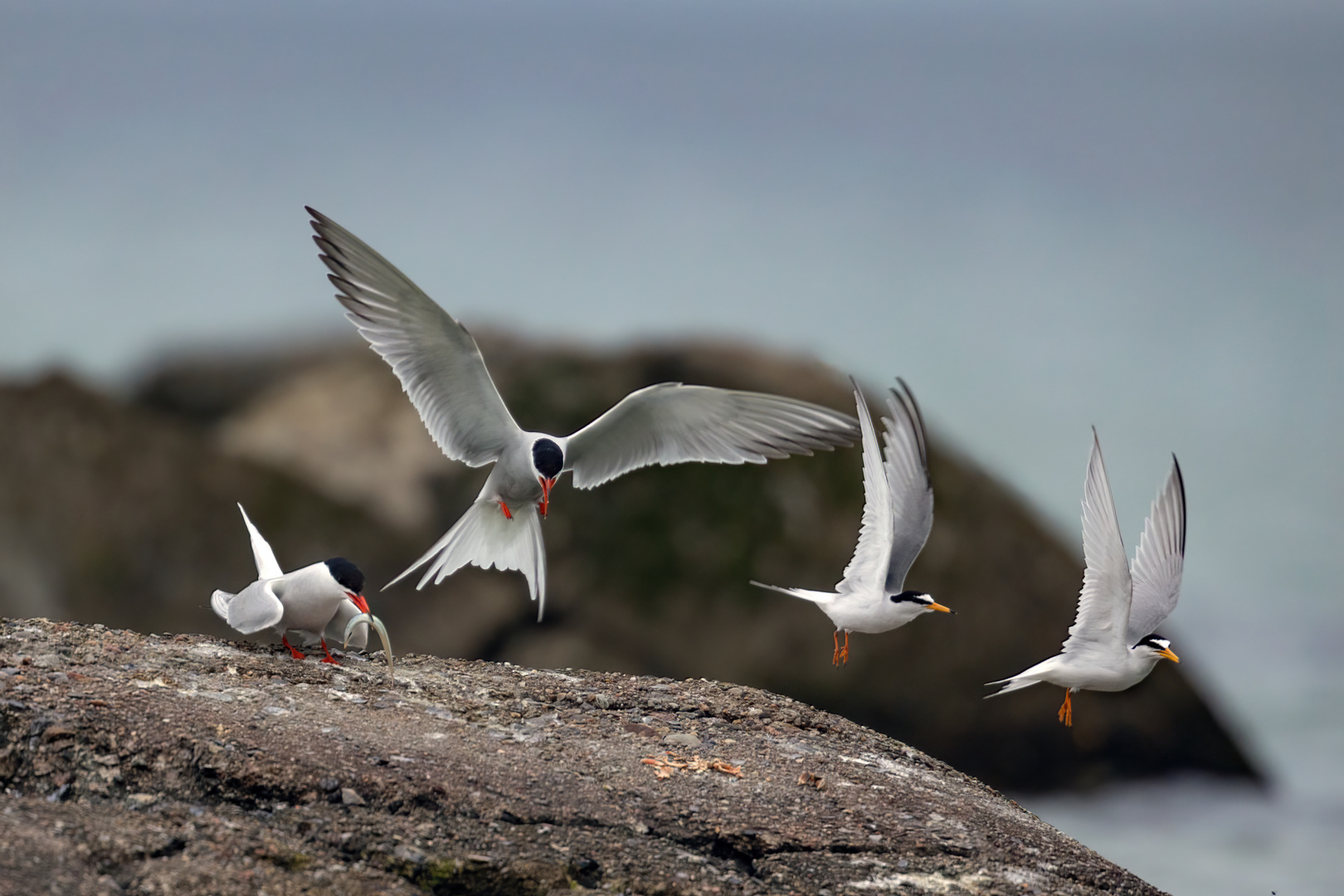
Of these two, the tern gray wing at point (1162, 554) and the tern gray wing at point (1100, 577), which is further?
the tern gray wing at point (1162, 554)

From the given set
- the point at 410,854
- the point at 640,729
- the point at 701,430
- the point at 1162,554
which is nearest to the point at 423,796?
the point at 410,854

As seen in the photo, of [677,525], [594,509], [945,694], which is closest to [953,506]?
[945,694]

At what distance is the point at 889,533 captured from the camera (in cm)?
487

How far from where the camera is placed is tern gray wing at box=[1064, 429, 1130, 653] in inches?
174

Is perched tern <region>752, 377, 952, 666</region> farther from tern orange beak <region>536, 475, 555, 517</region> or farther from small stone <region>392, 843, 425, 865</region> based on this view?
small stone <region>392, 843, 425, 865</region>

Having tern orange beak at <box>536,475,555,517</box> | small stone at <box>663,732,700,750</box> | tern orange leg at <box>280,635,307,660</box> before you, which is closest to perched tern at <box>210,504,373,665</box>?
tern orange leg at <box>280,635,307,660</box>

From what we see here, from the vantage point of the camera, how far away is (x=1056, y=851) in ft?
15.0

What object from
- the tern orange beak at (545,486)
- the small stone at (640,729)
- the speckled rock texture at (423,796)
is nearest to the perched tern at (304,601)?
the speckled rock texture at (423,796)

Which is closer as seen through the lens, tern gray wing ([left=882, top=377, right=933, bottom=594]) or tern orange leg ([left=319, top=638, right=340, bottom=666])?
tern gray wing ([left=882, top=377, right=933, bottom=594])

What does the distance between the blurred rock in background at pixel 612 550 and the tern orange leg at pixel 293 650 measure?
3.99m

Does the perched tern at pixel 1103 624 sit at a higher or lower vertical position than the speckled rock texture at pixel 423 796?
higher

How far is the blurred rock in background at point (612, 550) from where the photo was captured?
9.32 metres

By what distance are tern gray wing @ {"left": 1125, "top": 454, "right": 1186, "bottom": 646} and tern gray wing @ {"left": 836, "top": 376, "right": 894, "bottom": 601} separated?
1151mm

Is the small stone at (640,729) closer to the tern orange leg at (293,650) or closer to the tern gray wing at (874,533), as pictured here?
the tern gray wing at (874,533)
